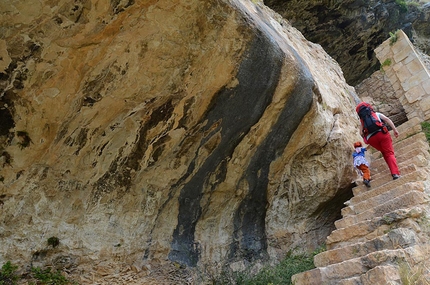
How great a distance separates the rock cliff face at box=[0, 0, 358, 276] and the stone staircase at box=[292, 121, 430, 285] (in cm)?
124

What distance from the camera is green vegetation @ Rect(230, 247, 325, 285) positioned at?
172 inches

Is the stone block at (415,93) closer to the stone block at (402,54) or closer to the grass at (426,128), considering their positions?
the stone block at (402,54)

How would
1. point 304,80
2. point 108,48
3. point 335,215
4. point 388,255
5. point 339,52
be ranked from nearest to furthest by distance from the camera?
point 388,255 < point 108,48 < point 304,80 < point 335,215 < point 339,52

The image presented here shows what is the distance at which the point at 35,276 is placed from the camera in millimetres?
3760

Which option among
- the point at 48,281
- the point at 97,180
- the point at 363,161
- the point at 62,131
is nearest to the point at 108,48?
the point at 62,131

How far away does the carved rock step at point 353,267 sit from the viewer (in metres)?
2.92

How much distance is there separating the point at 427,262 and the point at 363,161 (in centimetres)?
231

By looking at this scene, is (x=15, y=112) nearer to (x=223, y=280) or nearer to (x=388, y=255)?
(x=223, y=280)

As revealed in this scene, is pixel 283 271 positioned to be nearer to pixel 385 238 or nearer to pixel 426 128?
pixel 385 238

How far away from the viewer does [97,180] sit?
415cm

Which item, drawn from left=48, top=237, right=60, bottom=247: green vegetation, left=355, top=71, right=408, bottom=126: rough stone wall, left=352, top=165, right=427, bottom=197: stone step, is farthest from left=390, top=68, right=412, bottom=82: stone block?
left=48, top=237, right=60, bottom=247: green vegetation

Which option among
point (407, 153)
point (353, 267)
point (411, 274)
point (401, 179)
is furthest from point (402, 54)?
point (411, 274)

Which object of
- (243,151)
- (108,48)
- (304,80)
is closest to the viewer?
(108,48)

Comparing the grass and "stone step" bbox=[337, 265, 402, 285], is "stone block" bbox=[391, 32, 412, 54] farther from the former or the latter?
"stone step" bbox=[337, 265, 402, 285]
